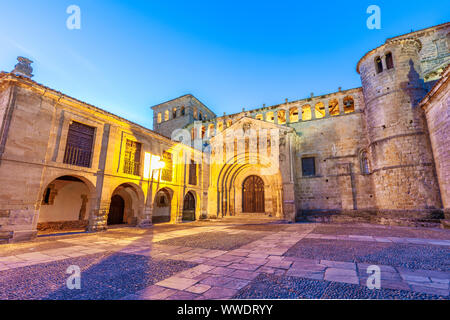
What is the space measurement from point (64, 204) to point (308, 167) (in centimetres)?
1698

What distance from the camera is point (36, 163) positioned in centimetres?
797

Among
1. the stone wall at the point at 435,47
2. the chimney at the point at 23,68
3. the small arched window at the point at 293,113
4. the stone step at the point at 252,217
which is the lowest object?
the stone step at the point at 252,217

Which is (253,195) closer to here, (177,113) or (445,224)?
(445,224)

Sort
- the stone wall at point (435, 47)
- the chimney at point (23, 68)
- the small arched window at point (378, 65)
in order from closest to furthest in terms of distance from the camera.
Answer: the chimney at point (23, 68), the small arched window at point (378, 65), the stone wall at point (435, 47)

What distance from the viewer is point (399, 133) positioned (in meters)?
12.8

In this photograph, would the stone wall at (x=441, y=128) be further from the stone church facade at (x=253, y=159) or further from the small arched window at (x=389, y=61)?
the small arched window at (x=389, y=61)

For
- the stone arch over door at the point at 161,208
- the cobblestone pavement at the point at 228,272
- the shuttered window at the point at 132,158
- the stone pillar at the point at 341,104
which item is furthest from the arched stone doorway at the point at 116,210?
the stone pillar at the point at 341,104

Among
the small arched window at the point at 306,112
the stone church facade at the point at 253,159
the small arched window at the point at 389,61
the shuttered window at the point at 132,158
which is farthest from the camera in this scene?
the small arched window at the point at 306,112

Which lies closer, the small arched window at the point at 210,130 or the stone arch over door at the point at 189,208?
the stone arch over door at the point at 189,208

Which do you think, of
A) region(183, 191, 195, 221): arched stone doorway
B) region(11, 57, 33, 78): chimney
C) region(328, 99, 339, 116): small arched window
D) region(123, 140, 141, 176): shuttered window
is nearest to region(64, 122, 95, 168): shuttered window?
region(123, 140, 141, 176): shuttered window

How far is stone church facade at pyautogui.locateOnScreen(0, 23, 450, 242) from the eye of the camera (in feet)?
26.2

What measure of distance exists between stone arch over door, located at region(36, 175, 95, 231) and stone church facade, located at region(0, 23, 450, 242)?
53mm

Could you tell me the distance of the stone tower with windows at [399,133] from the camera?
1186 centimetres

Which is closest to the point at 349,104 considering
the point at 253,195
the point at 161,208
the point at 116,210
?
the point at 253,195
